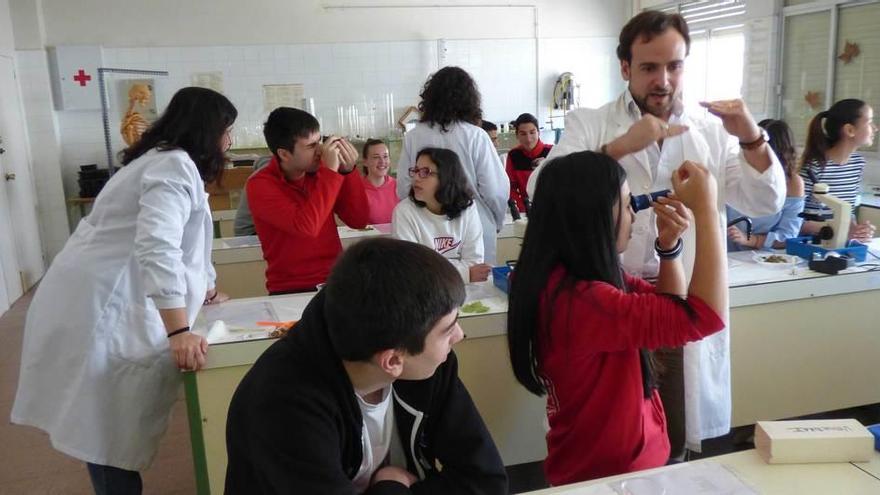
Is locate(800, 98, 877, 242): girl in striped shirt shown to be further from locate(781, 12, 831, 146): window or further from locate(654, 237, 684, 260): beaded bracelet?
locate(781, 12, 831, 146): window

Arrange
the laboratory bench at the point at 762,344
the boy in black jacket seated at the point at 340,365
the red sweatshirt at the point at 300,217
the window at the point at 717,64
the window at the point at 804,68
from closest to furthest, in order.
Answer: the boy in black jacket seated at the point at 340,365 → the laboratory bench at the point at 762,344 → the red sweatshirt at the point at 300,217 → the window at the point at 804,68 → the window at the point at 717,64

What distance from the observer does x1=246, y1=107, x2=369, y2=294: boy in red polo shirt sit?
7.57 ft

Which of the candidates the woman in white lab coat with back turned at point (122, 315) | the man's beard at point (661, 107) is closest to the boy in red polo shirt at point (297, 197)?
the woman in white lab coat with back turned at point (122, 315)

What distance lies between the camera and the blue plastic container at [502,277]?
2.21m

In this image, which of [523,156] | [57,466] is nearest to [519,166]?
[523,156]

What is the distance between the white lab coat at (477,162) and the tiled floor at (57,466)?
1506mm

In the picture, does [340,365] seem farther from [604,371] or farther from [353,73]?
[353,73]

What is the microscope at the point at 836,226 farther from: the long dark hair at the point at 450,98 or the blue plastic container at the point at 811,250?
the long dark hair at the point at 450,98

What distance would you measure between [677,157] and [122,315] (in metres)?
1.46

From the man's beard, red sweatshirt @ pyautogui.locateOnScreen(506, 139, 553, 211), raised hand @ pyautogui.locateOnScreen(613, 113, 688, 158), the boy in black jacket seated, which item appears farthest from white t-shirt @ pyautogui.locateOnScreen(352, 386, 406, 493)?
red sweatshirt @ pyautogui.locateOnScreen(506, 139, 553, 211)

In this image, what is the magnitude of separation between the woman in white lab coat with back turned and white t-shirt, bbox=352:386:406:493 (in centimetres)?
69

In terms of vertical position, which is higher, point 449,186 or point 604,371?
point 449,186

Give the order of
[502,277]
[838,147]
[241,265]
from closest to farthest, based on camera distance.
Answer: [502,277]
[838,147]
[241,265]

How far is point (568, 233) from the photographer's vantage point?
129 centimetres
